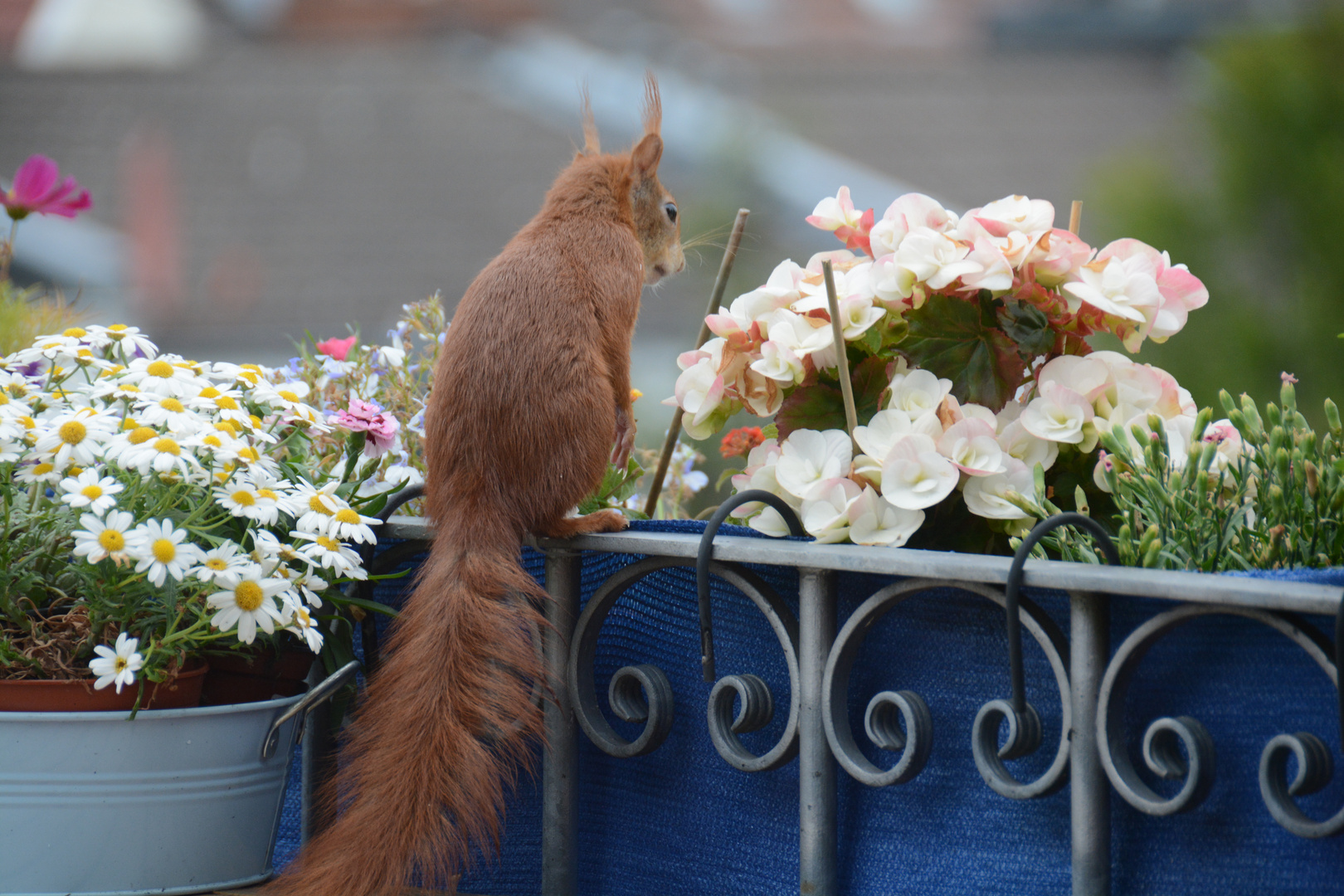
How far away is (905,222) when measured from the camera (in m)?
0.97

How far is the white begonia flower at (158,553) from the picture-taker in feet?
2.91

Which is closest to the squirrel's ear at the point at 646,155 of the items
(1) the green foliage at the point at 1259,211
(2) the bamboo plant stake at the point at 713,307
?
(2) the bamboo plant stake at the point at 713,307

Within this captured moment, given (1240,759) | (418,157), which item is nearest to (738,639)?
(1240,759)

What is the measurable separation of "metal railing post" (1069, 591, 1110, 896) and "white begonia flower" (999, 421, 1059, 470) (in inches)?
6.5

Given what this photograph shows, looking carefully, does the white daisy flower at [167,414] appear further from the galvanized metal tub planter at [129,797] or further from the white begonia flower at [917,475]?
the white begonia flower at [917,475]

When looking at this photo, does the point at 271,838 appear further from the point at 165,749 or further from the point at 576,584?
the point at 576,584

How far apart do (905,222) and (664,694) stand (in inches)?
16.0

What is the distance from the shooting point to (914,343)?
37.5 inches

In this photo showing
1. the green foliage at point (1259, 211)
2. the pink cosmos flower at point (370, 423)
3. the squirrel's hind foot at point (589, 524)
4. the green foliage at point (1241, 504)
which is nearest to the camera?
the green foliage at point (1241, 504)

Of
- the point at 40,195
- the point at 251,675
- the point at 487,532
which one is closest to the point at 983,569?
the point at 487,532

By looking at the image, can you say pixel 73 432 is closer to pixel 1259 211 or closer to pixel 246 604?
pixel 246 604

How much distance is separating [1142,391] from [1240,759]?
0.29 m

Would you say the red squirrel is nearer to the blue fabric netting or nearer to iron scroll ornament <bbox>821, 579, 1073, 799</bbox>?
the blue fabric netting

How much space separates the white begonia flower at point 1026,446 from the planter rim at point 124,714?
60cm
